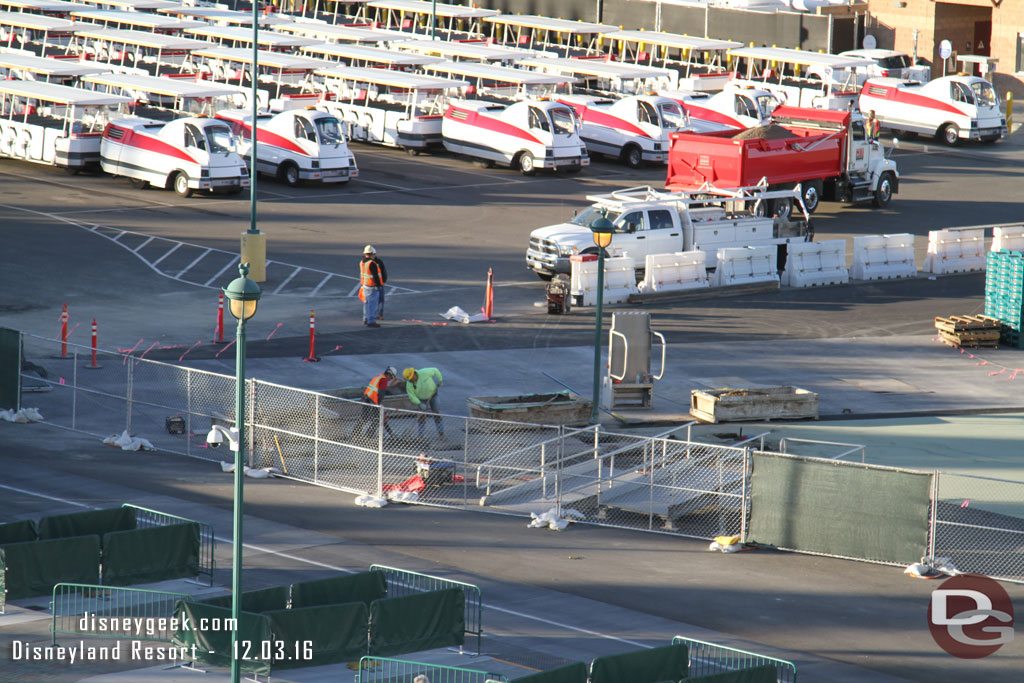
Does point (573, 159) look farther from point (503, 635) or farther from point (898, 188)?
point (503, 635)

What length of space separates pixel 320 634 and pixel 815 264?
2173cm

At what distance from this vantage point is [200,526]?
19.0 m

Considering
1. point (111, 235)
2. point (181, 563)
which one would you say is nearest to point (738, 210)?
point (111, 235)

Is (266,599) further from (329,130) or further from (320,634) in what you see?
(329,130)

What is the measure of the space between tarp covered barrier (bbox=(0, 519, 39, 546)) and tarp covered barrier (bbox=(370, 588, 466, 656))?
437 cm

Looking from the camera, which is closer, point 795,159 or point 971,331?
point 971,331

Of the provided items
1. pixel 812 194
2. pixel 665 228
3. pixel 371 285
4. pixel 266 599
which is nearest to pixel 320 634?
pixel 266 599

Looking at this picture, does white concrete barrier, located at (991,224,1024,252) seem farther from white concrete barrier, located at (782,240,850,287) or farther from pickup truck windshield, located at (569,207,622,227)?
pickup truck windshield, located at (569,207,622,227)

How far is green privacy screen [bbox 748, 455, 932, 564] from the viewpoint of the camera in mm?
19047

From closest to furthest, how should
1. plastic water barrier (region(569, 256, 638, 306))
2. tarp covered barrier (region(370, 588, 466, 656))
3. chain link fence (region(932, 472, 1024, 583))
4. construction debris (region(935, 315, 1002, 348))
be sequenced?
tarp covered barrier (region(370, 588, 466, 656)), chain link fence (region(932, 472, 1024, 583)), construction debris (region(935, 315, 1002, 348)), plastic water barrier (region(569, 256, 638, 306))

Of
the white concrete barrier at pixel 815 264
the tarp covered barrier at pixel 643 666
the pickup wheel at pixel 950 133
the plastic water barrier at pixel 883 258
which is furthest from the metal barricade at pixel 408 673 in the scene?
the pickup wheel at pixel 950 133

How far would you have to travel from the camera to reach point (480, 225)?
39.0 m

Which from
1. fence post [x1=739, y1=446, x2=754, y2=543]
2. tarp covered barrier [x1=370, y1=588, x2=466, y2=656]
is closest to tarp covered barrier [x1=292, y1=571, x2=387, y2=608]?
tarp covered barrier [x1=370, y1=588, x2=466, y2=656]

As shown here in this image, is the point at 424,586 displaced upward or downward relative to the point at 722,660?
upward
